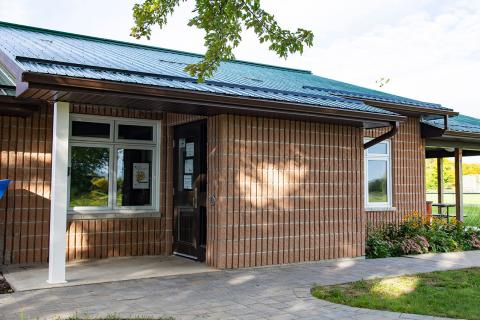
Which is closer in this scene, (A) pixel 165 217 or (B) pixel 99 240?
(B) pixel 99 240

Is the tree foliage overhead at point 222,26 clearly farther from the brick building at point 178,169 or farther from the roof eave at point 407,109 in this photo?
the roof eave at point 407,109

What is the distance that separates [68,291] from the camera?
6453 mm

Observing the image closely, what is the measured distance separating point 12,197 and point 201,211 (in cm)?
308

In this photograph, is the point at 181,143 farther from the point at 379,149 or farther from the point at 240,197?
the point at 379,149

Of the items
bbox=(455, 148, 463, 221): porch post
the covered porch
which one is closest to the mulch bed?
the covered porch

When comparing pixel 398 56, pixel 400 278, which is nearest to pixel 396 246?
pixel 400 278

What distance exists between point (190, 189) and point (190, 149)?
0.72m

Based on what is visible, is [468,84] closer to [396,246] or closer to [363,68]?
[363,68]

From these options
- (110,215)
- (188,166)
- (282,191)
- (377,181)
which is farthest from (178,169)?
(377,181)

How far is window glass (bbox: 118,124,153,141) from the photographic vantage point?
371 inches

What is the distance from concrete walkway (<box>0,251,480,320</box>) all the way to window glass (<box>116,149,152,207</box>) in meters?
2.52

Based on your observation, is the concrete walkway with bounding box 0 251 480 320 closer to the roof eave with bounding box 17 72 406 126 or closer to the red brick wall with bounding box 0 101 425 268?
the red brick wall with bounding box 0 101 425 268

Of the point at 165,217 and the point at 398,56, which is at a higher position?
the point at 398,56

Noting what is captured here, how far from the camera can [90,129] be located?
9109mm
